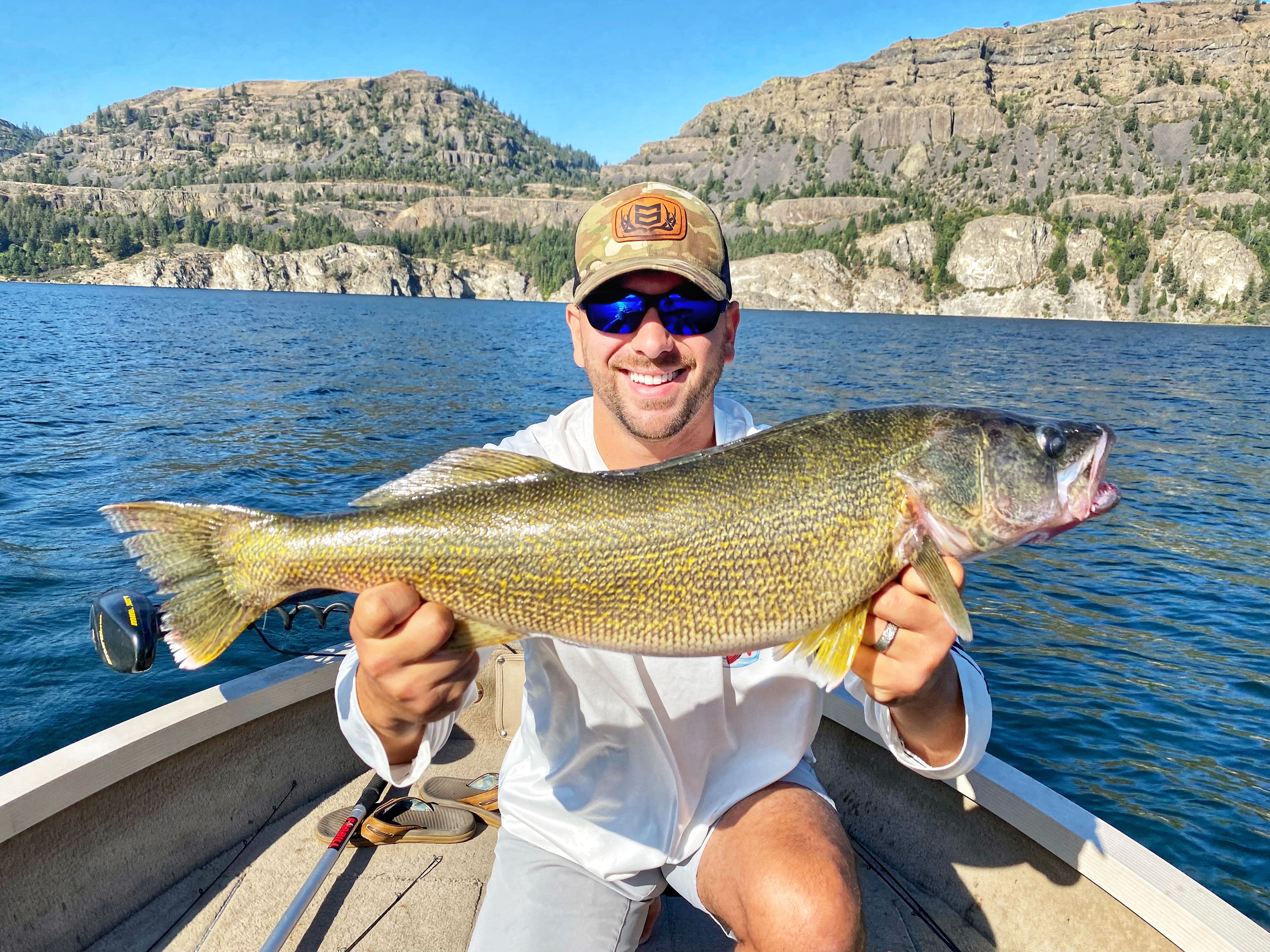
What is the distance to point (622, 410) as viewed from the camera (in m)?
3.67

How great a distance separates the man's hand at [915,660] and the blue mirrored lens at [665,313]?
1.58 metres

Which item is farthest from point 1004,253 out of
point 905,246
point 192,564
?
point 192,564

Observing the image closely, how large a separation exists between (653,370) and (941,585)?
1.65m

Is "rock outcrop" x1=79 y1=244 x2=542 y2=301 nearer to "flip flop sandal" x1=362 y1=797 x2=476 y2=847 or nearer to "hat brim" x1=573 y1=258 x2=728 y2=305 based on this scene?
"flip flop sandal" x1=362 y1=797 x2=476 y2=847

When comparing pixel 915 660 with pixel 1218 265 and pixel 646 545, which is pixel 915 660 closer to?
pixel 646 545

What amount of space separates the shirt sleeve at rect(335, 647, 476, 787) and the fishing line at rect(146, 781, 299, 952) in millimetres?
1899

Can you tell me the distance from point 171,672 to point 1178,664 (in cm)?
1411

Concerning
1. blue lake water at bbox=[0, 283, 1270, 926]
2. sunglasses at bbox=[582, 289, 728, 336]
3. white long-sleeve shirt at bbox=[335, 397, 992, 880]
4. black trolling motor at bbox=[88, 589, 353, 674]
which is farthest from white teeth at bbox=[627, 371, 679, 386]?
blue lake water at bbox=[0, 283, 1270, 926]

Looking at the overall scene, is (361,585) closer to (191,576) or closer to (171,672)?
(191,576)

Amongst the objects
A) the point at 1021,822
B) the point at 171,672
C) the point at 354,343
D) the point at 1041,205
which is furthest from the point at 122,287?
the point at 1041,205

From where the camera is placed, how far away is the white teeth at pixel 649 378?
3.65 meters

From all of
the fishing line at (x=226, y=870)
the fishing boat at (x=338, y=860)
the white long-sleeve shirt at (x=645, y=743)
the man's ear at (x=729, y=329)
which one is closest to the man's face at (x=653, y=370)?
the man's ear at (x=729, y=329)

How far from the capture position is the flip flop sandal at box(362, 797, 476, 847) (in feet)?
15.6

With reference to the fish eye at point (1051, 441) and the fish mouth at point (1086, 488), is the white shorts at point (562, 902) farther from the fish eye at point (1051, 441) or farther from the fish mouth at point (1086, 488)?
the fish eye at point (1051, 441)
